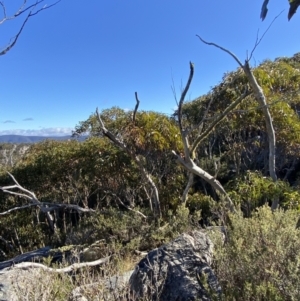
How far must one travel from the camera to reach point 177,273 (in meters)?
2.73

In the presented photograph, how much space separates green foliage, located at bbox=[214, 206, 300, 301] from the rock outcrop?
0.49ft

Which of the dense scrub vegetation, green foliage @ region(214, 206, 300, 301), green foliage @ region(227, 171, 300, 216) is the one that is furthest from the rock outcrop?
green foliage @ region(227, 171, 300, 216)

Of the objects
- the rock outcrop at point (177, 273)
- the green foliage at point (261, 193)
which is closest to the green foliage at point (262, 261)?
the rock outcrop at point (177, 273)

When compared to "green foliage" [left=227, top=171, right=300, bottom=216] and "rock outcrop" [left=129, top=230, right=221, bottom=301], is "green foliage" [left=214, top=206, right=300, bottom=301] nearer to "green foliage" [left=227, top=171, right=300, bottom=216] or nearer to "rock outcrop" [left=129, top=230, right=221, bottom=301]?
"rock outcrop" [left=129, top=230, right=221, bottom=301]

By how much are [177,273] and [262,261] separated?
72 centimetres

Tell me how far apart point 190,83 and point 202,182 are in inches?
124

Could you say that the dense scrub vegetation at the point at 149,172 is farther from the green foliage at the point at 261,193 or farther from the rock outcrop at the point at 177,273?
the rock outcrop at the point at 177,273

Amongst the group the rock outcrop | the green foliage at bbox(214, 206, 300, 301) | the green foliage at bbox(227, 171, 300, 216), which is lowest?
the rock outcrop

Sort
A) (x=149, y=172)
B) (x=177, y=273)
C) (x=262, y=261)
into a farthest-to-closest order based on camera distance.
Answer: (x=149, y=172), (x=177, y=273), (x=262, y=261)

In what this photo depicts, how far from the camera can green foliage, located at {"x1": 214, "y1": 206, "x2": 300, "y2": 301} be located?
2.03m

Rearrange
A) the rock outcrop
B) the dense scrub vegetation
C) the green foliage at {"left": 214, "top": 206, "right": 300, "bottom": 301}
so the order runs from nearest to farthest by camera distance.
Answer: the green foliage at {"left": 214, "top": 206, "right": 300, "bottom": 301} < the rock outcrop < the dense scrub vegetation

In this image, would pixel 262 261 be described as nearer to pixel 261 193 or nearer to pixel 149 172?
pixel 261 193

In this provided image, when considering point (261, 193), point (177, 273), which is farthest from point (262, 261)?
point (261, 193)

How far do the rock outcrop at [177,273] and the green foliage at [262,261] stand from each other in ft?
0.49
